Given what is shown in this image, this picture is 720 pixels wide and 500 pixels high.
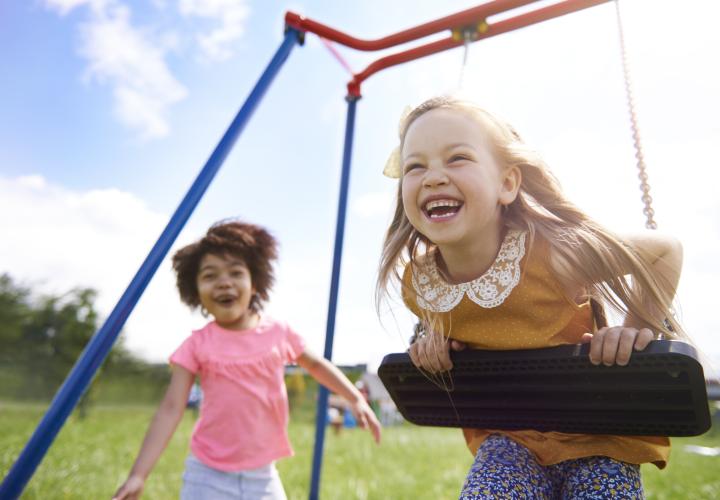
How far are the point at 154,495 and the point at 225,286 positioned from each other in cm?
145

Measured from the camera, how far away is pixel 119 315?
1711mm

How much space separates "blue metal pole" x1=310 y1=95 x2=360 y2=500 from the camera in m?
2.55

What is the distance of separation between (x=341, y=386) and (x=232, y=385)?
0.45 metres

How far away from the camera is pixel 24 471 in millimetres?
1462

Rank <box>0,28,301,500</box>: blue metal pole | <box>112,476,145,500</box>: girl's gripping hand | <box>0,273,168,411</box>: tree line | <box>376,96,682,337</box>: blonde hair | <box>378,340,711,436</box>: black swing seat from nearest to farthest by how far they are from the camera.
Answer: <box>378,340,711,436</box>: black swing seat < <box>376,96,682,337</box>: blonde hair < <box>0,28,301,500</box>: blue metal pole < <box>112,476,145,500</box>: girl's gripping hand < <box>0,273,168,411</box>: tree line

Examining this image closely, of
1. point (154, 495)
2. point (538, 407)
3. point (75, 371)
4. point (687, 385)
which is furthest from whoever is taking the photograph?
point (154, 495)

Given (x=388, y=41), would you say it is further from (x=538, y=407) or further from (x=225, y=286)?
(x=538, y=407)

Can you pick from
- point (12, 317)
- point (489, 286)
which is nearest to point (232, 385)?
point (489, 286)

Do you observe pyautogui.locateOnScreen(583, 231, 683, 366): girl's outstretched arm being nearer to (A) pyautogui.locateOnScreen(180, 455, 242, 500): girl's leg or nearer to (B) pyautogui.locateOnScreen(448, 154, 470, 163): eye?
(B) pyautogui.locateOnScreen(448, 154, 470, 163): eye

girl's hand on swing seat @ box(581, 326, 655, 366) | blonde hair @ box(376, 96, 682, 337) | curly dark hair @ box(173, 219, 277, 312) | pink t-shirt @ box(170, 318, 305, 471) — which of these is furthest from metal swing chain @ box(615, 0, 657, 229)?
curly dark hair @ box(173, 219, 277, 312)

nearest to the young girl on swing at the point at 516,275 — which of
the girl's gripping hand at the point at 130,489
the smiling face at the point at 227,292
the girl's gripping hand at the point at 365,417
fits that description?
the girl's gripping hand at the point at 365,417

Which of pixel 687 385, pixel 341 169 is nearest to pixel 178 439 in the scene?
pixel 341 169

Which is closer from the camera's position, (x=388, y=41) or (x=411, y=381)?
(x=411, y=381)

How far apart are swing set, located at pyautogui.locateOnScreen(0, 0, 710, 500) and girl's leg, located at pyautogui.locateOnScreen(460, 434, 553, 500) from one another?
0.06m
